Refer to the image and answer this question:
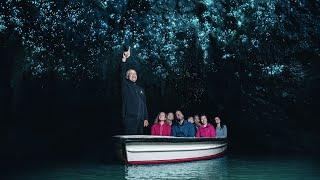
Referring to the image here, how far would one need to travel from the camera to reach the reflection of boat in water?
10508 mm

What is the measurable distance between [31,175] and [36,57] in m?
11.6

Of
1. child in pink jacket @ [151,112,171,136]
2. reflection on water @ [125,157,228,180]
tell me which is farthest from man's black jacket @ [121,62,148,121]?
child in pink jacket @ [151,112,171,136]

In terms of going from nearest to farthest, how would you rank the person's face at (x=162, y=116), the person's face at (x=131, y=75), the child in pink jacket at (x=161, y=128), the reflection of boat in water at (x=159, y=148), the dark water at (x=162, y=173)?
the dark water at (x=162, y=173)
the reflection of boat in water at (x=159, y=148)
the person's face at (x=131, y=75)
the person's face at (x=162, y=116)
the child in pink jacket at (x=161, y=128)

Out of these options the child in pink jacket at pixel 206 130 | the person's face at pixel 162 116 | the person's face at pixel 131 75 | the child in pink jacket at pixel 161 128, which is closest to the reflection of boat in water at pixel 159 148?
the child in pink jacket at pixel 206 130

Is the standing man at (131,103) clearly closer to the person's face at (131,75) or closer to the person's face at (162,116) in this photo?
the person's face at (131,75)

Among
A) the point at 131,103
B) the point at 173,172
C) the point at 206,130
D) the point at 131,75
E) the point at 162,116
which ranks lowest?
the point at 173,172

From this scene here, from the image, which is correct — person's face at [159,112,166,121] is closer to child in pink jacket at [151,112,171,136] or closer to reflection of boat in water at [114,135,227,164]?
child in pink jacket at [151,112,171,136]

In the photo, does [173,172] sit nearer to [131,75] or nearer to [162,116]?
[131,75]

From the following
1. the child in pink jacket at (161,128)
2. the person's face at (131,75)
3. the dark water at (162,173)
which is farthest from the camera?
the child in pink jacket at (161,128)

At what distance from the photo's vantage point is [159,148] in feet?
36.6

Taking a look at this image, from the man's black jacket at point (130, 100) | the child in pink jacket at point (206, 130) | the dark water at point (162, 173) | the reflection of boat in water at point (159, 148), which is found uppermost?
the man's black jacket at point (130, 100)

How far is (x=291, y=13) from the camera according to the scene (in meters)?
18.3

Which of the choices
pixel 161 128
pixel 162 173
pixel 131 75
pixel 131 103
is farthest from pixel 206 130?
pixel 162 173

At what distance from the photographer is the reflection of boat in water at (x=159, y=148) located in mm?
10508
